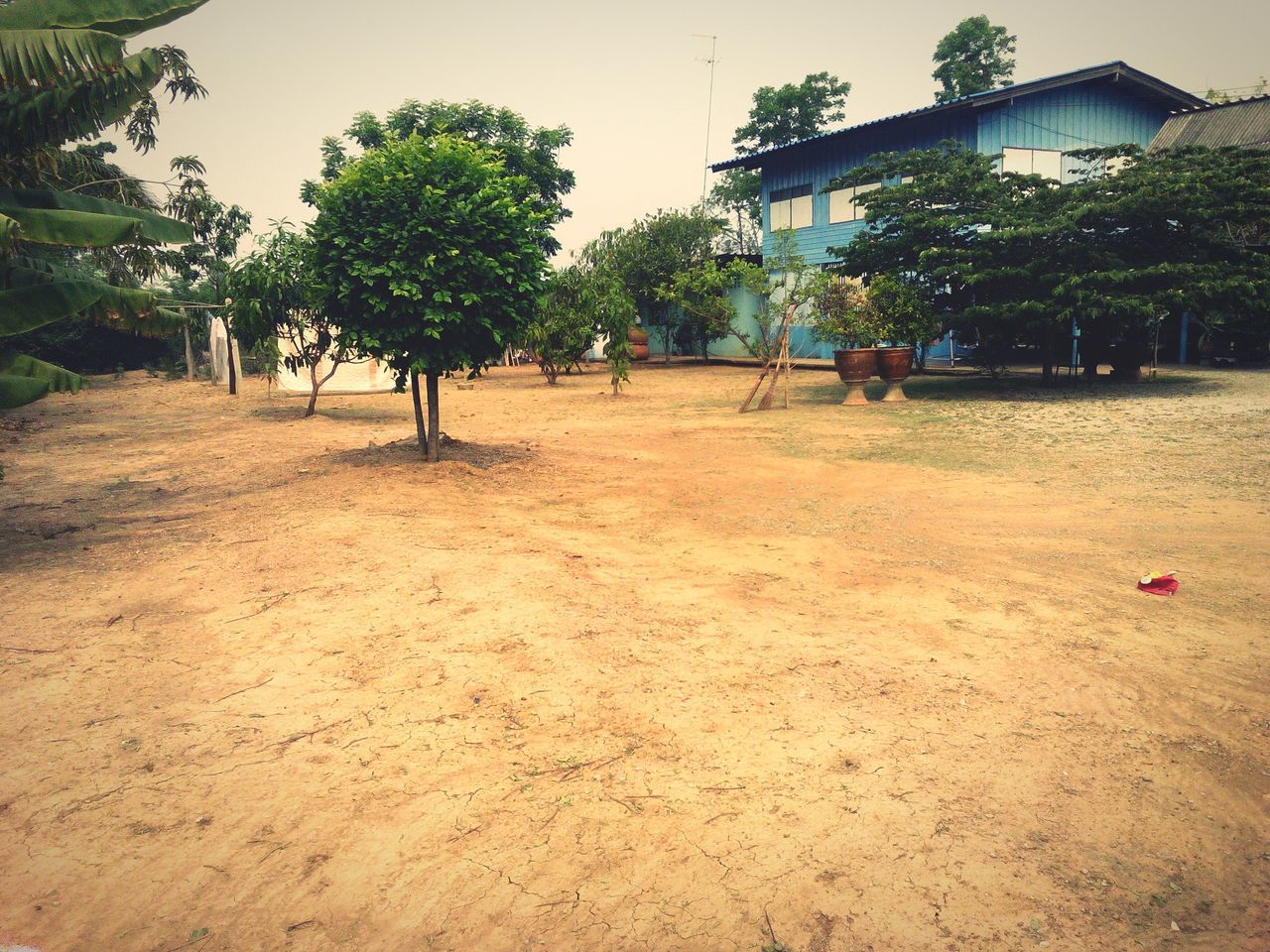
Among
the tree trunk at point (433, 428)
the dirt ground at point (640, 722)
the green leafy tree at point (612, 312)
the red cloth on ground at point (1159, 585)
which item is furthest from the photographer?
the green leafy tree at point (612, 312)

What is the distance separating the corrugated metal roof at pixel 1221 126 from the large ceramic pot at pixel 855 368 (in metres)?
12.6

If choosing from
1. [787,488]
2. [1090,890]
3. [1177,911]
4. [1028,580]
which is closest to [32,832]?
[1090,890]

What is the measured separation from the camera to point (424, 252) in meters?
8.87

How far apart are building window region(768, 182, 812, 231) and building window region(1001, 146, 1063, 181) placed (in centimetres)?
600

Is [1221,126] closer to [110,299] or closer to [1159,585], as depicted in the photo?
[1159,585]

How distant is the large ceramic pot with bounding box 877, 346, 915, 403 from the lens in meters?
16.2

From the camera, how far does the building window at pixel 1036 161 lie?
71.7 ft

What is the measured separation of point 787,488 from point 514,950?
22.0 ft

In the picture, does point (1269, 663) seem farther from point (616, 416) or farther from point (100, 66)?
point (616, 416)

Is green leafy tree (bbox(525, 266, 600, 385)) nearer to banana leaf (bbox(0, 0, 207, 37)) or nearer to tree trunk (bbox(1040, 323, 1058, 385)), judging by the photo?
tree trunk (bbox(1040, 323, 1058, 385))

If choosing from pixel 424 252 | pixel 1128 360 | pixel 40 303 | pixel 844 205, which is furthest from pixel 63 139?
pixel 844 205

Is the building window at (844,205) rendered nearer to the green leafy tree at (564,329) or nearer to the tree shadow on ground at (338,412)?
the green leafy tree at (564,329)

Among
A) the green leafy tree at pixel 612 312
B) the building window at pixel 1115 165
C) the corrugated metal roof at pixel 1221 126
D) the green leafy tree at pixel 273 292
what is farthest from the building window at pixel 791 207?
the green leafy tree at pixel 273 292

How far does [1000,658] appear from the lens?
4422 millimetres
